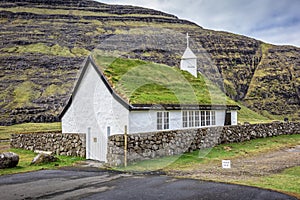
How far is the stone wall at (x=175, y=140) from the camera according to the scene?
1697cm

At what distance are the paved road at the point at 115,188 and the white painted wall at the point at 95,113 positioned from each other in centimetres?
474

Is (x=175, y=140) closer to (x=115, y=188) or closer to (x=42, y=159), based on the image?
(x=42, y=159)

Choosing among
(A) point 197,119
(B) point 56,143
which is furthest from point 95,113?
(A) point 197,119

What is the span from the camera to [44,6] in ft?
608

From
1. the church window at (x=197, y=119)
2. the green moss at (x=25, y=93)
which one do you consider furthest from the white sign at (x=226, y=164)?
the green moss at (x=25, y=93)

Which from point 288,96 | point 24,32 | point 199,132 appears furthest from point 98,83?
point 24,32

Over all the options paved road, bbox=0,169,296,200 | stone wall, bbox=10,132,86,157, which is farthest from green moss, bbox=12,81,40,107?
paved road, bbox=0,169,296,200

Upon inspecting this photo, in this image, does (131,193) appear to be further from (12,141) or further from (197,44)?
(197,44)

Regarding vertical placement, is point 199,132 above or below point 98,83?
below

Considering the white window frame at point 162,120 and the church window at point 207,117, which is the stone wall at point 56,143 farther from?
→ the church window at point 207,117

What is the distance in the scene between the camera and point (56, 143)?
2191 cm

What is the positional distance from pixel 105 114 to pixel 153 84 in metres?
5.60

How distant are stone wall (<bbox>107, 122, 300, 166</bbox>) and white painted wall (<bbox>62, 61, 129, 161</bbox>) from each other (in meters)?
1.81

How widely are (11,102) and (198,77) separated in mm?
60423
